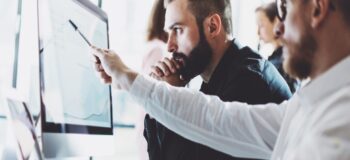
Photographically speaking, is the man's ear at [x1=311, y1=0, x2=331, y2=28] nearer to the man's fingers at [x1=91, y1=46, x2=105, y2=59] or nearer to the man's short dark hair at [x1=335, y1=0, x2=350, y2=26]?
the man's short dark hair at [x1=335, y1=0, x2=350, y2=26]

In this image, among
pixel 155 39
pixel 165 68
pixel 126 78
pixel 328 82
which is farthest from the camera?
pixel 155 39

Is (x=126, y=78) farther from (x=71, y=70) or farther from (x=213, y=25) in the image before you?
(x=213, y=25)

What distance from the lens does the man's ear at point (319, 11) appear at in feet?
3.02

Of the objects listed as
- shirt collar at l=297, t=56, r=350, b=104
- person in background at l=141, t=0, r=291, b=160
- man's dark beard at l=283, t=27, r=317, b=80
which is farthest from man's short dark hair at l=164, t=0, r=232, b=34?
shirt collar at l=297, t=56, r=350, b=104

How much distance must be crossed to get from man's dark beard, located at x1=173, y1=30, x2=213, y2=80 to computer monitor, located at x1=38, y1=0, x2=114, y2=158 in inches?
12.7

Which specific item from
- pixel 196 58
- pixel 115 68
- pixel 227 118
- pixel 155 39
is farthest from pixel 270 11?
pixel 115 68

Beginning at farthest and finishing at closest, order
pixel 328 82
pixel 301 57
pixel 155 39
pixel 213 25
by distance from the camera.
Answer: pixel 155 39 < pixel 213 25 < pixel 301 57 < pixel 328 82

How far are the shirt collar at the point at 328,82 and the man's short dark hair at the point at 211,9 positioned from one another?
0.71 metres

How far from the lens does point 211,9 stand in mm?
1634

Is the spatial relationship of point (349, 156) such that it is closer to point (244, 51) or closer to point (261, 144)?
point (261, 144)

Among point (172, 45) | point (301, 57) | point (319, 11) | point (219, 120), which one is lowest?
point (219, 120)

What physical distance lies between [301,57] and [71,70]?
0.54m

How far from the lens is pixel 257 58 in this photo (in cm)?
148

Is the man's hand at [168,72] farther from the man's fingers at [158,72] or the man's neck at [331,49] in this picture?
the man's neck at [331,49]
